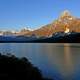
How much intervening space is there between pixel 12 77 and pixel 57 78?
1144 centimetres

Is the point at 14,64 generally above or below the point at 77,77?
above

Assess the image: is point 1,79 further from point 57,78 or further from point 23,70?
point 57,78

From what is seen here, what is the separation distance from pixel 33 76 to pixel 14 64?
5.76 ft

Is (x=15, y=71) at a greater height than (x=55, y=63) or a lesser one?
greater

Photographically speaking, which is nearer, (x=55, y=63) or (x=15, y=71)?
(x=15, y=71)

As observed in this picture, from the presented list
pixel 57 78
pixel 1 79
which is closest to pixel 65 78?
pixel 57 78

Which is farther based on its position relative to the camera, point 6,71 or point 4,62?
point 4,62

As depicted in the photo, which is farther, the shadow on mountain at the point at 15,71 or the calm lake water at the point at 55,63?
the calm lake water at the point at 55,63

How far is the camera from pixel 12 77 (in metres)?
17.8

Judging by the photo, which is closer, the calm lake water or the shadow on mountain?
the shadow on mountain

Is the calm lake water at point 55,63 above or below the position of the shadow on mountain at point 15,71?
below

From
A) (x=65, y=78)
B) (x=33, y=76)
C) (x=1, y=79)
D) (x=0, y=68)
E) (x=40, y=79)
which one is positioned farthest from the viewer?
(x=65, y=78)

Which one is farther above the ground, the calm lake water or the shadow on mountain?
the shadow on mountain

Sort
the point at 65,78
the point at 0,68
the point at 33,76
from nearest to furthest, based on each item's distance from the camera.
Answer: the point at 0,68 → the point at 33,76 → the point at 65,78
